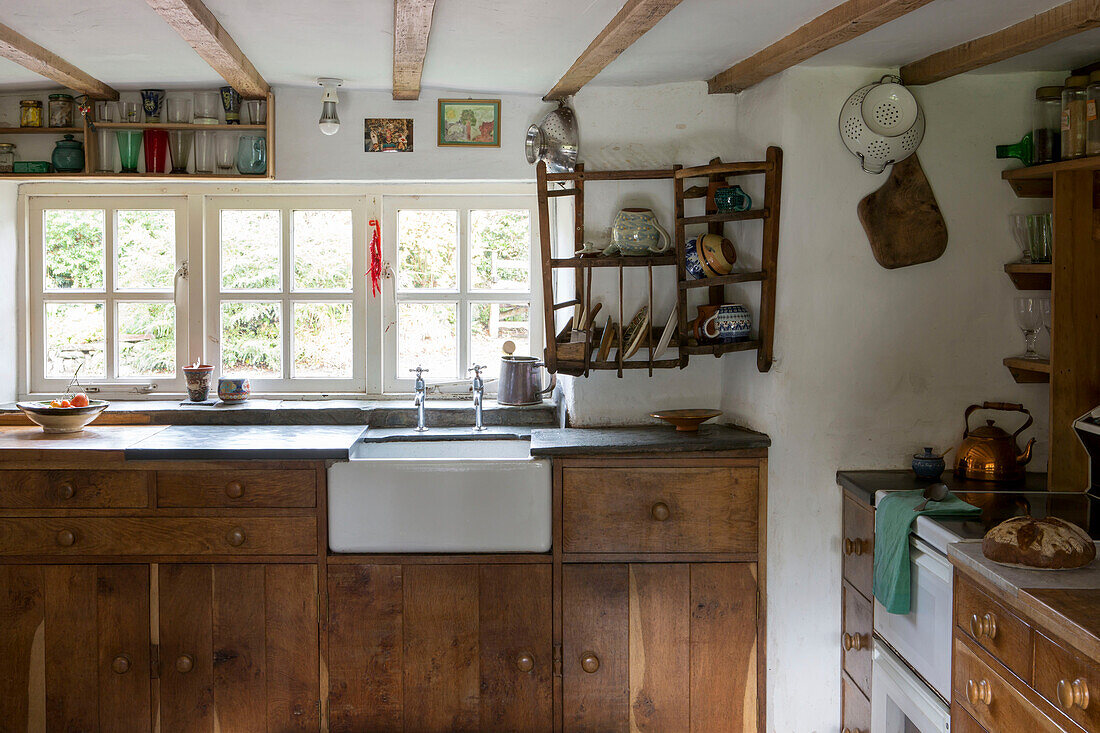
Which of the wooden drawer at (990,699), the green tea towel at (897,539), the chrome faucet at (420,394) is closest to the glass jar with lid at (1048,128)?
the green tea towel at (897,539)

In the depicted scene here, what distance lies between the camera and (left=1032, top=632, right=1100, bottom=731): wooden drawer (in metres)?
1.43

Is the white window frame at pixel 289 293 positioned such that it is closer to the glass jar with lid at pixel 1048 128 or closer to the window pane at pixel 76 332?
the window pane at pixel 76 332

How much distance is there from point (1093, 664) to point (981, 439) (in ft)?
3.82

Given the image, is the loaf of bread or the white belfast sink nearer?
the loaf of bread

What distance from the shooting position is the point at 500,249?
11.3 ft

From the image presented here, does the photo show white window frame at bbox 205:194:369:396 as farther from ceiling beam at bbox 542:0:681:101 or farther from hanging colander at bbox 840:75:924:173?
hanging colander at bbox 840:75:924:173

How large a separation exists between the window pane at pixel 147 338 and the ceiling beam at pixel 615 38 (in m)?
1.83

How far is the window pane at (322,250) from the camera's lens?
3.42 metres

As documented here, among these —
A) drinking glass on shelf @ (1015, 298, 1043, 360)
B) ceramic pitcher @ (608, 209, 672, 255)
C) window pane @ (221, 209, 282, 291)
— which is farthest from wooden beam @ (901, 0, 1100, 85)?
window pane @ (221, 209, 282, 291)

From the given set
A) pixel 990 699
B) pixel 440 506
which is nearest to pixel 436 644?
pixel 440 506

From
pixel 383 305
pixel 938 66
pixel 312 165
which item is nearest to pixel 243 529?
pixel 383 305

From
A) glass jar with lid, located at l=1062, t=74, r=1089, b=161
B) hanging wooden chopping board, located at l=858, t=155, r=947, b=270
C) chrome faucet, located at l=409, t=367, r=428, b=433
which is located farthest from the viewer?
chrome faucet, located at l=409, t=367, r=428, b=433

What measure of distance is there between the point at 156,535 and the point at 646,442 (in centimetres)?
158

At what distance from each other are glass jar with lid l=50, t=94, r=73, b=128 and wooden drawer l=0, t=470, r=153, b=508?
1367 mm
